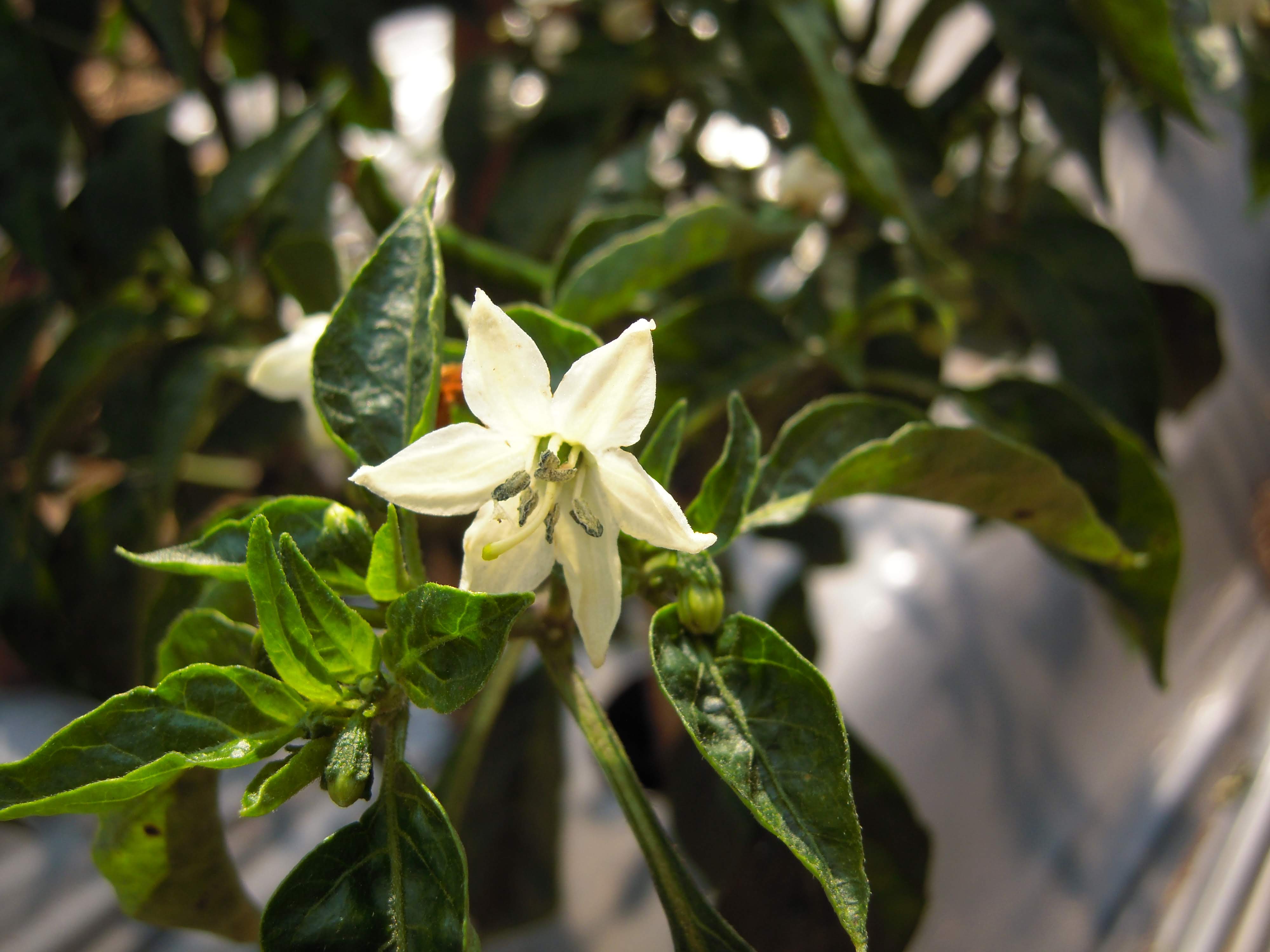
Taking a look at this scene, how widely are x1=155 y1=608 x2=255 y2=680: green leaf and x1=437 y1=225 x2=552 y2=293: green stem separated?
210 millimetres

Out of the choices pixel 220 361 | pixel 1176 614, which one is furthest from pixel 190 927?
pixel 1176 614

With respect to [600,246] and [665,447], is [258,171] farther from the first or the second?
[665,447]

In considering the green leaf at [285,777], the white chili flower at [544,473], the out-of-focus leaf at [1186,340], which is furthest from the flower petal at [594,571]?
the out-of-focus leaf at [1186,340]

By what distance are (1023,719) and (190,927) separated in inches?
36.2

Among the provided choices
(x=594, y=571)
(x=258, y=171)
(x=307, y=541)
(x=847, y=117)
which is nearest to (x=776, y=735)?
(x=594, y=571)

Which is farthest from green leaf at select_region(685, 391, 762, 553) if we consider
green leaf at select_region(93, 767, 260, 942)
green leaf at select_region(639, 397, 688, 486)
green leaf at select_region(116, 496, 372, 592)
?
green leaf at select_region(93, 767, 260, 942)

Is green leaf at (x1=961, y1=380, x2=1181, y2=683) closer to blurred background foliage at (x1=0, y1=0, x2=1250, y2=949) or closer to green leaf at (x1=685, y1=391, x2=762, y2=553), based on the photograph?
blurred background foliage at (x1=0, y1=0, x2=1250, y2=949)

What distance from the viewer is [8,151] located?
61 centimetres

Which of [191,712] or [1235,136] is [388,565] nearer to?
[191,712]

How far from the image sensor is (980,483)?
40cm

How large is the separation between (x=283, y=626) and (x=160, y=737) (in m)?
0.06

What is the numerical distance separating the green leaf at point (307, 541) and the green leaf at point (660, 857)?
0.10 metres

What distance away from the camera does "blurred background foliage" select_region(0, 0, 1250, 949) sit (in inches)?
20.4

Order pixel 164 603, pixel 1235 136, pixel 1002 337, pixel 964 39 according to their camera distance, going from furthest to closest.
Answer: pixel 964 39 → pixel 1235 136 → pixel 1002 337 → pixel 164 603
